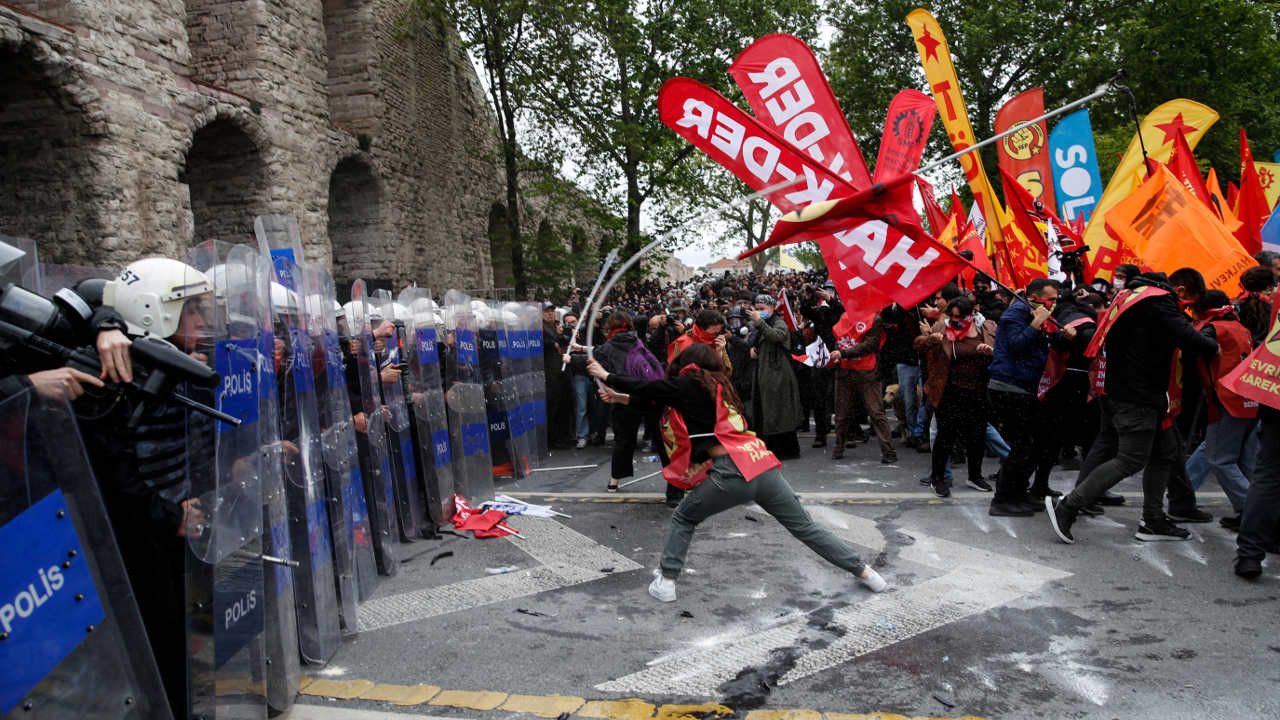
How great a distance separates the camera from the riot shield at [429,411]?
615cm

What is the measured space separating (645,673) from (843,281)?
8.65 ft

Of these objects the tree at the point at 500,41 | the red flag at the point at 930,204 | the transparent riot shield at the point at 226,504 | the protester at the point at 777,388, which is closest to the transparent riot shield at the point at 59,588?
the transparent riot shield at the point at 226,504

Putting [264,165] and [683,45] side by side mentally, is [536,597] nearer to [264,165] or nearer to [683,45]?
[264,165]

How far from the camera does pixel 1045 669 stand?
11.8 ft

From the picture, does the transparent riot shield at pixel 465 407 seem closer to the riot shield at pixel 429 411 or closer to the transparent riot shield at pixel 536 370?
the riot shield at pixel 429 411

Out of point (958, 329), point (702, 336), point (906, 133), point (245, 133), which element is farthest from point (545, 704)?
point (245, 133)

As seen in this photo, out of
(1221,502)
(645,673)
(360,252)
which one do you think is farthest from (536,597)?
(360,252)

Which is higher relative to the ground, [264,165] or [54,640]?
[264,165]

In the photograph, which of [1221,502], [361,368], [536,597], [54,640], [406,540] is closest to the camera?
[54,640]

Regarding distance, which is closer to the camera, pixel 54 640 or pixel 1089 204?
pixel 54 640

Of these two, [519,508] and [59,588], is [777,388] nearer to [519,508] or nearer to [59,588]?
[519,508]

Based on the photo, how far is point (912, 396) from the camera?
9500 millimetres

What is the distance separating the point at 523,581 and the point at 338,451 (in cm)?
149

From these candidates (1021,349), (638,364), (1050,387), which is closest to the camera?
(1050,387)
